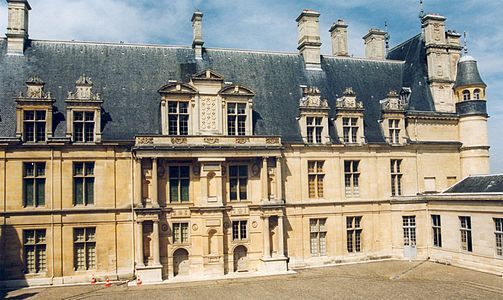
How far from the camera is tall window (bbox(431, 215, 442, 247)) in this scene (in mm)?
30150

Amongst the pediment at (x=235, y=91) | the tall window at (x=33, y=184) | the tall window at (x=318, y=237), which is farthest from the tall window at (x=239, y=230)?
the tall window at (x=33, y=184)

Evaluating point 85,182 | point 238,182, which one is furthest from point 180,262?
point 85,182

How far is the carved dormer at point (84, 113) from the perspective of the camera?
2645 centimetres

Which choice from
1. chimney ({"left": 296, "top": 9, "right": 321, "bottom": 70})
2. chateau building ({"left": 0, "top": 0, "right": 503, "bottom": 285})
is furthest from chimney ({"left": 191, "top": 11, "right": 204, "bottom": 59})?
chimney ({"left": 296, "top": 9, "right": 321, "bottom": 70})

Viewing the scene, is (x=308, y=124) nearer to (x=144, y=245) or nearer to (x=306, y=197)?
(x=306, y=197)

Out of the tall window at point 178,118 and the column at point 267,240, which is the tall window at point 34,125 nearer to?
→ the tall window at point 178,118

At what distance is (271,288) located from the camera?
23438mm

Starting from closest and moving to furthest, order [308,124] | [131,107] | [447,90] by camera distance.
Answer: [131,107]
[308,124]
[447,90]

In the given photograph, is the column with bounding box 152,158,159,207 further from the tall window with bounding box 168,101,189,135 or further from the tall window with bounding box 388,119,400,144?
the tall window with bounding box 388,119,400,144

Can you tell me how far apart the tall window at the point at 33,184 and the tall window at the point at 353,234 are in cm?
1897

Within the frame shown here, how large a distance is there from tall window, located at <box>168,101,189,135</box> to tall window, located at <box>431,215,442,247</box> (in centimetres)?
1722

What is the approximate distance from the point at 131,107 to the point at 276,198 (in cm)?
1057

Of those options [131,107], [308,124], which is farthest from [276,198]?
[131,107]

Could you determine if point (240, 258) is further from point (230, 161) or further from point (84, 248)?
point (84, 248)
